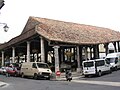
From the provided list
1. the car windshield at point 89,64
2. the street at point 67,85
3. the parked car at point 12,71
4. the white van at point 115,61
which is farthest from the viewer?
the parked car at point 12,71

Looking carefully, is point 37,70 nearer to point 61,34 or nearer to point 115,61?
point 61,34

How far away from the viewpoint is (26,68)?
34.4 meters

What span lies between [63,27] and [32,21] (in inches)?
236

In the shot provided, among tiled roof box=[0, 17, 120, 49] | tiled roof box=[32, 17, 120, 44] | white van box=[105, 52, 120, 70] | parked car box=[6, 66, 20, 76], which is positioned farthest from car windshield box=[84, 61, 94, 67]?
parked car box=[6, 66, 20, 76]

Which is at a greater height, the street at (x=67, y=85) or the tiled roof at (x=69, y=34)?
the tiled roof at (x=69, y=34)

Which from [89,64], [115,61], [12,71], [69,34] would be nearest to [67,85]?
[89,64]

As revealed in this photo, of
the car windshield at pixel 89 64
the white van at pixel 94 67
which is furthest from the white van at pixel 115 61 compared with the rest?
the car windshield at pixel 89 64

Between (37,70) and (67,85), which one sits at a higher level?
(37,70)

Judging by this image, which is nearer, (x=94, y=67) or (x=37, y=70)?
(x=37, y=70)

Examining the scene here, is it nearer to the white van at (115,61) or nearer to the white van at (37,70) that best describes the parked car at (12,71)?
the white van at (37,70)

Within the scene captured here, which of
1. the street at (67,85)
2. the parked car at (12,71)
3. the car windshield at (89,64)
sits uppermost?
the car windshield at (89,64)

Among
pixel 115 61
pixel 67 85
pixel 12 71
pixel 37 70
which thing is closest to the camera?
pixel 67 85

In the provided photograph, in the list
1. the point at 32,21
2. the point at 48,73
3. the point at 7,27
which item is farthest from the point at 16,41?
the point at 7,27

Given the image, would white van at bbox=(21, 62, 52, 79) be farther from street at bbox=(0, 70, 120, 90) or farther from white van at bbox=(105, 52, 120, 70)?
white van at bbox=(105, 52, 120, 70)
